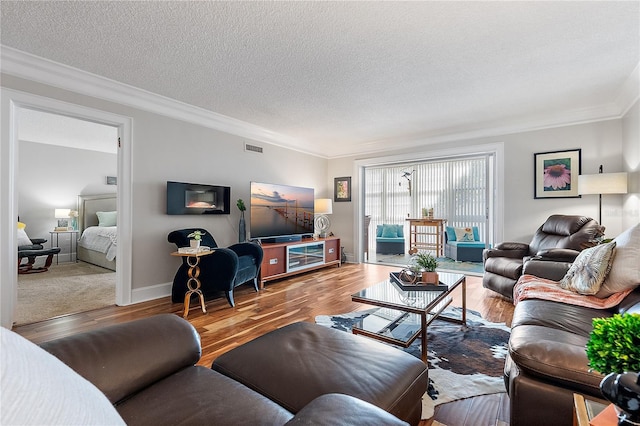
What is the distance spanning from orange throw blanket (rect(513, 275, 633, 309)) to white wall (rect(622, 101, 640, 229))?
1904mm

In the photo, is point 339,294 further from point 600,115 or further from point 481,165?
point 481,165

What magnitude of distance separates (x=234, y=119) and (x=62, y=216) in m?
4.61

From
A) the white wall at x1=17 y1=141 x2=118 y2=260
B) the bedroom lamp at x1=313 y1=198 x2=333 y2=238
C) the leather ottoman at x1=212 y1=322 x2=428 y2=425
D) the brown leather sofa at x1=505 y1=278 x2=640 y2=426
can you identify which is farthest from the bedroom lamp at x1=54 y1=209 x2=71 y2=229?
the brown leather sofa at x1=505 y1=278 x2=640 y2=426

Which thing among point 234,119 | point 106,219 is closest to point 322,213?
point 234,119

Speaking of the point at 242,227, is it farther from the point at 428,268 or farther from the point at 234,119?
the point at 428,268

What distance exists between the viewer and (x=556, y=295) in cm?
195

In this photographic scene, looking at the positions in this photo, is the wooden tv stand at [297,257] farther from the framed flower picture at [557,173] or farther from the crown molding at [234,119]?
the framed flower picture at [557,173]

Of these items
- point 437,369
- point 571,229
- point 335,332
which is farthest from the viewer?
point 571,229

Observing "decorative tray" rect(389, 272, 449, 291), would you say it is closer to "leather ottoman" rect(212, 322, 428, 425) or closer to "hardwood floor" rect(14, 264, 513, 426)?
"hardwood floor" rect(14, 264, 513, 426)

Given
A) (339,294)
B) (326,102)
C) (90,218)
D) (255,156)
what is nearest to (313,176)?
(255,156)

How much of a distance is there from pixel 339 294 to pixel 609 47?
338 centimetres

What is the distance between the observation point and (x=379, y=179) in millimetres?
8547

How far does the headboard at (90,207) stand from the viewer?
6238 mm

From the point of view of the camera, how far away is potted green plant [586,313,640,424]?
0.63 meters
